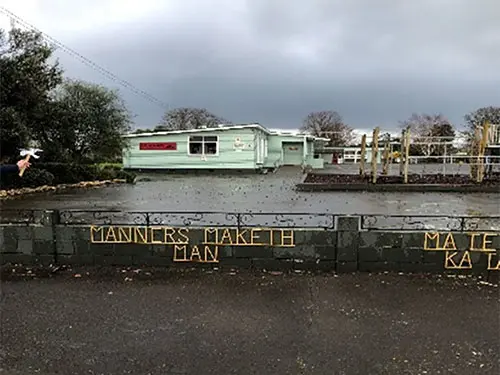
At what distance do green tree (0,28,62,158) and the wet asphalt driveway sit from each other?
8.69 m

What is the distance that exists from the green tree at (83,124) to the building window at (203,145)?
5.47 metres

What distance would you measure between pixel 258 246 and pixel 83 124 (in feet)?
43.8

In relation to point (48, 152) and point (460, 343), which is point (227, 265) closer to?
point (460, 343)

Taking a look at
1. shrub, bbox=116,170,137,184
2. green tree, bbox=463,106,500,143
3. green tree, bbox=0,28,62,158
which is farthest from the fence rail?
green tree, bbox=463,106,500,143

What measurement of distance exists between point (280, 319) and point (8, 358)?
7.23 feet

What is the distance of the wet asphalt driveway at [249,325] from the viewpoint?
10.3ft

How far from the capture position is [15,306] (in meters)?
4.22

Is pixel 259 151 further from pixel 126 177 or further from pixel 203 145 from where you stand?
pixel 126 177

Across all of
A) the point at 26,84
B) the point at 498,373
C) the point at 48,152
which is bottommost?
the point at 498,373

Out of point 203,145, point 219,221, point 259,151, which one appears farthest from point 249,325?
point 259,151

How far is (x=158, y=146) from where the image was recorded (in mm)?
25125

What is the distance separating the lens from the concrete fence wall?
5.02 metres

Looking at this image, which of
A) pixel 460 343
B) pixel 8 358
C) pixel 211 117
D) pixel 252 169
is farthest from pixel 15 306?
pixel 211 117

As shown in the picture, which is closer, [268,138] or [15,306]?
[15,306]
